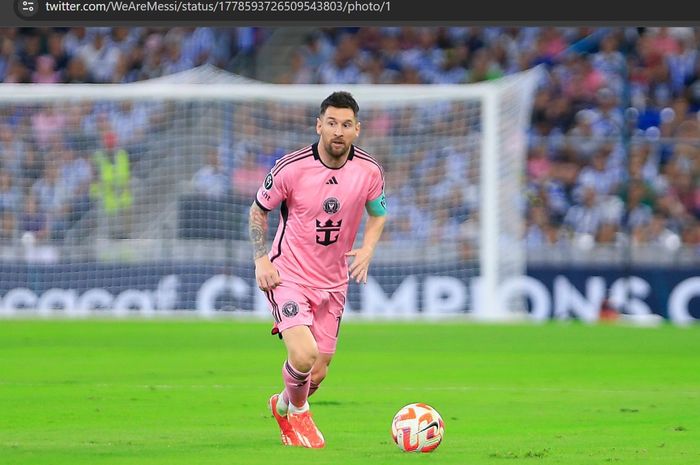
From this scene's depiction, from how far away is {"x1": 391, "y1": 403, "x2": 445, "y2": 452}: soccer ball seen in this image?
8.84 m

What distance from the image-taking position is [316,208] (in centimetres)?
950

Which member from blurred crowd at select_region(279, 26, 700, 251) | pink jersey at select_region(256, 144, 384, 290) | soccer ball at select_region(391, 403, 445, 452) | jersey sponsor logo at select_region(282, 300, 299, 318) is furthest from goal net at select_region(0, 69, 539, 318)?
soccer ball at select_region(391, 403, 445, 452)

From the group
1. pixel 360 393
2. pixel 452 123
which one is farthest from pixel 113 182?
pixel 360 393

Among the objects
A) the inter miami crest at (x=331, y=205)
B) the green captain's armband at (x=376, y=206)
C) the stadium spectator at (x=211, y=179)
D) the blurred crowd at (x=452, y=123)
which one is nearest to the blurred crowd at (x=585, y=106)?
the blurred crowd at (x=452, y=123)

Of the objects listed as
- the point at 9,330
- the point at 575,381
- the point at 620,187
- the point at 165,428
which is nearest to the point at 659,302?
the point at 620,187

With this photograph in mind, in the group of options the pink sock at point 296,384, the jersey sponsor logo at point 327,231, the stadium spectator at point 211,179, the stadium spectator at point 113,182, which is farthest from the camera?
the stadium spectator at point 113,182

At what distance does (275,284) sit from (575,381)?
228 inches

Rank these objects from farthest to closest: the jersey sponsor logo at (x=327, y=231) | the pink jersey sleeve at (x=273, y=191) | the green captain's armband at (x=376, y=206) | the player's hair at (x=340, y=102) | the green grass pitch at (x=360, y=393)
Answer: the green captain's armband at (x=376, y=206) < the jersey sponsor logo at (x=327, y=231) < the pink jersey sleeve at (x=273, y=191) < the player's hair at (x=340, y=102) < the green grass pitch at (x=360, y=393)

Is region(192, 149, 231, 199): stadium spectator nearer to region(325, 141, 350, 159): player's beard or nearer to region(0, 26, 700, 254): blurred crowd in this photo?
region(0, 26, 700, 254): blurred crowd

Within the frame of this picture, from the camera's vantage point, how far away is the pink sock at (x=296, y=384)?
923 centimetres

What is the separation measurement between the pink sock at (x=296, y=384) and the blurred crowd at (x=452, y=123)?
44.1ft

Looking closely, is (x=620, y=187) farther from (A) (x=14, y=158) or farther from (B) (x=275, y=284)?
(B) (x=275, y=284)

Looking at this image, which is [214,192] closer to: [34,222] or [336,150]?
[34,222]

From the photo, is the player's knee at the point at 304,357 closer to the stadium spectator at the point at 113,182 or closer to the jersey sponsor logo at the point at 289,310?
the jersey sponsor logo at the point at 289,310
